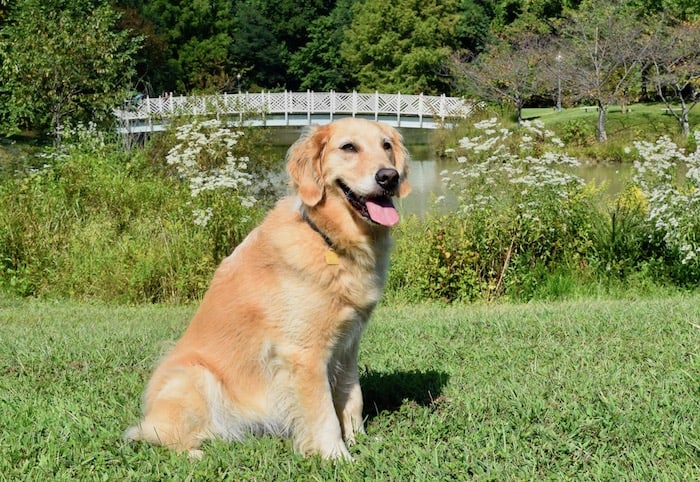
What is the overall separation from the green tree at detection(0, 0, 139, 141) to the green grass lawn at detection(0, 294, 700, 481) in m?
11.1

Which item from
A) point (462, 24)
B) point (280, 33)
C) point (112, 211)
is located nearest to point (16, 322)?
point (112, 211)

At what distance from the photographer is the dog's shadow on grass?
3662 millimetres

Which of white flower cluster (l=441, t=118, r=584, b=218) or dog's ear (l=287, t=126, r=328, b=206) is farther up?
dog's ear (l=287, t=126, r=328, b=206)

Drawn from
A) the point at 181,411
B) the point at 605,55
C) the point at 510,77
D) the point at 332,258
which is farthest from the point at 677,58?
the point at 181,411

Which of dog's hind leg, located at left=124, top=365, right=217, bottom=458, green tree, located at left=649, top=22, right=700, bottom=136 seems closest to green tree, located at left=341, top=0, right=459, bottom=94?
green tree, located at left=649, top=22, right=700, bottom=136

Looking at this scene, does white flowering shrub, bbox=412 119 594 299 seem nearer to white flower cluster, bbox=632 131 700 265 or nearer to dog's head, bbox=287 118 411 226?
white flower cluster, bbox=632 131 700 265

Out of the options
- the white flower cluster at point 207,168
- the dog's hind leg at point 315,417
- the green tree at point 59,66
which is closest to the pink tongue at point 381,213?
the dog's hind leg at point 315,417

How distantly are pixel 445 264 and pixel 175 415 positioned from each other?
538 centimetres

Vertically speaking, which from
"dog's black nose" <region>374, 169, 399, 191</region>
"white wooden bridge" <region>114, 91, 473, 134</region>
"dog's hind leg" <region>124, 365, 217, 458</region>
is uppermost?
"dog's black nose" <region>374, 169, 399, 191</region>

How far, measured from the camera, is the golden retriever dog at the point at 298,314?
2.96m

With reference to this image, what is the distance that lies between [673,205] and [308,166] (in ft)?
18.4

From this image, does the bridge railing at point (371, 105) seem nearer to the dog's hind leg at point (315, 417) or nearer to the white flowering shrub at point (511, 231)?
the white flowering shrub at point (511, 231)

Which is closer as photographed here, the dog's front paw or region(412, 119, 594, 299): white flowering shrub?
the dog's front paw

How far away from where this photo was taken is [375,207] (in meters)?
3.03
